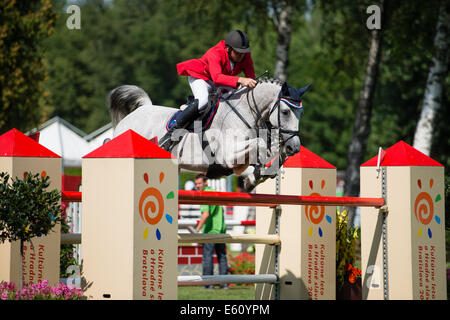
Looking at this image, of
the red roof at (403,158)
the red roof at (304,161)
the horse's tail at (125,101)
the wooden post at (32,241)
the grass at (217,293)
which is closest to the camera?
the wooden post at (32,241)

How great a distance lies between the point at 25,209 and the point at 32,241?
1.59 feet

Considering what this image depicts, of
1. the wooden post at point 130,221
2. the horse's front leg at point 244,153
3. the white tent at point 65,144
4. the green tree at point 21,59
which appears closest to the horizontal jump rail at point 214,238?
the horse's front leg at point 244,153

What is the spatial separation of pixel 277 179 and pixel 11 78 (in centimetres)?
938

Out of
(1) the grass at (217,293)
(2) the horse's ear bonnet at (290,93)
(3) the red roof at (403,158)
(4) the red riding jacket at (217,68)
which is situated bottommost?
(1) the grass at (217,293)

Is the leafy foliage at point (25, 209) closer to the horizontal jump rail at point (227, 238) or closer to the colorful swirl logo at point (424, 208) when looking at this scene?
the horizontal jump rail at point (227, 238)

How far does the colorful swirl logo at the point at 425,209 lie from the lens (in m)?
5.22

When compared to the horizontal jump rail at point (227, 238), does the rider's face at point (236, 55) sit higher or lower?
higher

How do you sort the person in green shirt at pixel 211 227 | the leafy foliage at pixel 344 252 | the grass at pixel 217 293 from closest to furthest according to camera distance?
the leafy foliage at pixel 344 252 < the grass at pixel 217 293 < the person in green shirt at pixel 211 227

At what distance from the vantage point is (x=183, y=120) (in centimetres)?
553

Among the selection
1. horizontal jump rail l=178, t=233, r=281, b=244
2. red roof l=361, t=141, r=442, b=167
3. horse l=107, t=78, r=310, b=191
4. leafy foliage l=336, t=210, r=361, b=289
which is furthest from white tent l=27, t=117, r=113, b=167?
red roof l=361, t=141, r=442, b=167

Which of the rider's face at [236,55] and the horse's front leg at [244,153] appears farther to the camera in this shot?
the rider's face at [236,55]

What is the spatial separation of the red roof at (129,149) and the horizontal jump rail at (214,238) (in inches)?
40.1
